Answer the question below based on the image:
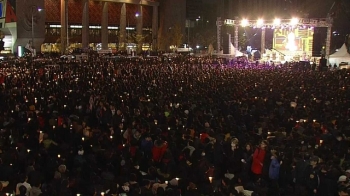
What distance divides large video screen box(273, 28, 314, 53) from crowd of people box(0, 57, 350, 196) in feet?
90.6

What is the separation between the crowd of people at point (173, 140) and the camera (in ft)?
28.9

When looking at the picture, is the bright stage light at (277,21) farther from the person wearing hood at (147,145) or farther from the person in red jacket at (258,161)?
the person in red jacket at (258,161)

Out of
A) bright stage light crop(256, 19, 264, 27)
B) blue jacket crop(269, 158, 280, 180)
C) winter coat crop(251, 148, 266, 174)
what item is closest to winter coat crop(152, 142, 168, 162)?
winter coat crop(251, 148, 266, 174)

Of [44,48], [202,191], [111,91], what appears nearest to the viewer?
[202,191]

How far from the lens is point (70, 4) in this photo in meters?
66.2

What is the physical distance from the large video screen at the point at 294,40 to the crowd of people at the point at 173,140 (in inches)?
1087

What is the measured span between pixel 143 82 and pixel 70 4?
4717 centimetres

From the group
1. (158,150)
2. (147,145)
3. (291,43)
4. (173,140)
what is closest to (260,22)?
(291,43)

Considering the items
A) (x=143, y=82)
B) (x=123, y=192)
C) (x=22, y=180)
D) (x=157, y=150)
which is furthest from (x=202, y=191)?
(x=143, y=82)

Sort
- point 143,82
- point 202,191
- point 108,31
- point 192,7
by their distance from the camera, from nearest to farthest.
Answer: point 202,191, point 143,82, point 108,31, point 192,7

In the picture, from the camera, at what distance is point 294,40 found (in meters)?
48.3

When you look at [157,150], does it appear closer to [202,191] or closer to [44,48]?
[202,191]

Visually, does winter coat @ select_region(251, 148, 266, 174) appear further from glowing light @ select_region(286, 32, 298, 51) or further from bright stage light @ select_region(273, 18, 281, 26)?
glowing light @ select_region(286, 32, 298, 51)

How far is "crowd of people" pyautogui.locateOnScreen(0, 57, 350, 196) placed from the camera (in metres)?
8.81
